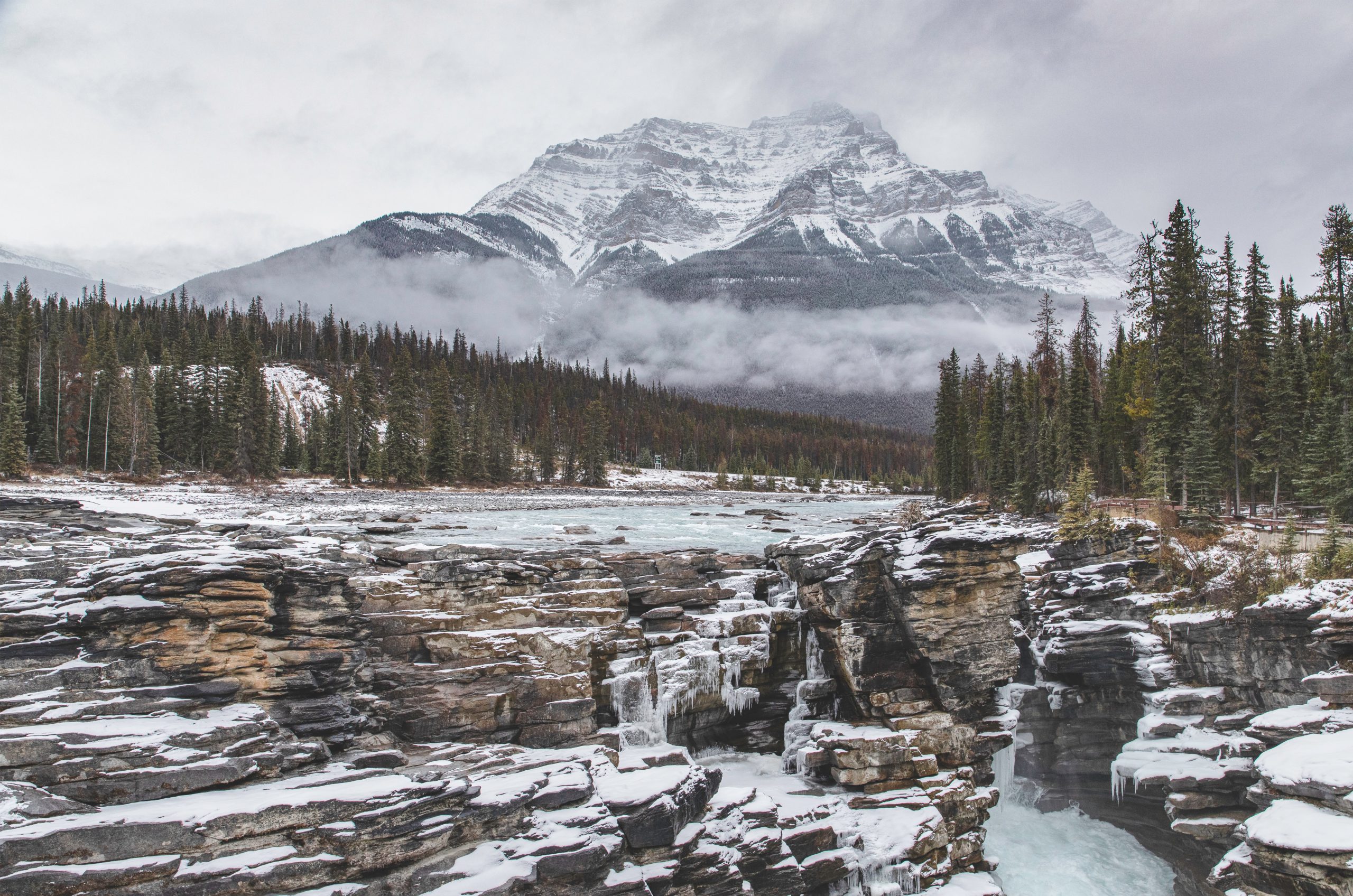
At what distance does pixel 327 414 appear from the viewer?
96.6 m

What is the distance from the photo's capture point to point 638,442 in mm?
146750

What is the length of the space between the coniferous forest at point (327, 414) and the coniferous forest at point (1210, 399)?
67075 millimetres

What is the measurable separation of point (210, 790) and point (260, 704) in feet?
9.55

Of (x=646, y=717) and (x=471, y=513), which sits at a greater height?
(x=471, y=513)

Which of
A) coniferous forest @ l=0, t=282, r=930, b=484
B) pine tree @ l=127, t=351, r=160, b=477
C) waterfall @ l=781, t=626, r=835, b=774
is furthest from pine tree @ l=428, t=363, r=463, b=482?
waterfall @ l=781, t=626, r=835, b=774

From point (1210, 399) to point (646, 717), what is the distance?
39.8 meters

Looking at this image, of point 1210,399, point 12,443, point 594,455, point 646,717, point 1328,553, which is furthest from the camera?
point 594,455

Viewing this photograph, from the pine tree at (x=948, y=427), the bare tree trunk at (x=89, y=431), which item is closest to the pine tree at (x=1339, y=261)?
the pine tree at (x=948, y=427)

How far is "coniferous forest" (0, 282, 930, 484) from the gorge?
163 feet

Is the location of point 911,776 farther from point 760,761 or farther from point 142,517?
point 142,517

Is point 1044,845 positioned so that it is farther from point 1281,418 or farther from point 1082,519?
point 1281,418

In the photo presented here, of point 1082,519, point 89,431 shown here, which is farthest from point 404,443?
point 1082,519

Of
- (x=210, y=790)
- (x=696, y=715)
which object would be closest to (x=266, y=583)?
(x=210, y=790)

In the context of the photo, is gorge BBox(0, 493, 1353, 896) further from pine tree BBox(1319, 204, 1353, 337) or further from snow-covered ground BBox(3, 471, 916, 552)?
pine tree BBox(1319, 204, 1353, 337)
